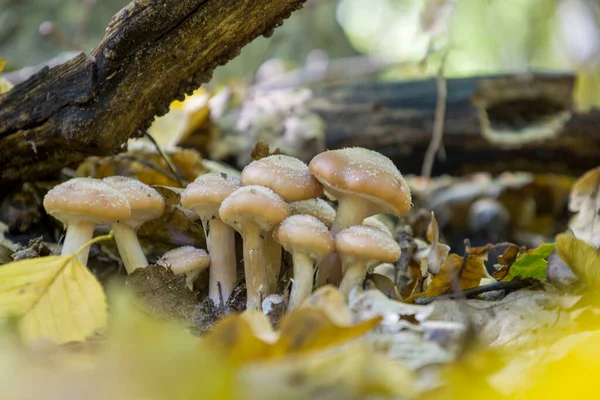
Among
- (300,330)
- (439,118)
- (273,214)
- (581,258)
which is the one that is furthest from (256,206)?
(439,118)

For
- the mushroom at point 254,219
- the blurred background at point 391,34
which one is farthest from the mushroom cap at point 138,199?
the blurred background at point 391,34

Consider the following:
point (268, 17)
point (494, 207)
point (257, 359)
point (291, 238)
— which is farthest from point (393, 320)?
point (494, 207)

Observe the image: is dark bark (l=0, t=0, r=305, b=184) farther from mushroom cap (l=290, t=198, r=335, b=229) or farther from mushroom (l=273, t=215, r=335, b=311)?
mushroom (l=273, t=215, r=335, b=311)

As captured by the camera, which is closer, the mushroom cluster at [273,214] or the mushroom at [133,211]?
the mushroom cluster at [273,214]

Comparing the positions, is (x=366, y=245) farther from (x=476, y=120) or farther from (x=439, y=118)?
(x=476, y=120)

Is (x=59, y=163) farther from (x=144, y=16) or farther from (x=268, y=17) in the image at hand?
(x=268, y=17)

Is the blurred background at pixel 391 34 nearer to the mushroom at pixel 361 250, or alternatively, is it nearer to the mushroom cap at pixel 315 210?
the mushroom cap at pixel 315 210
